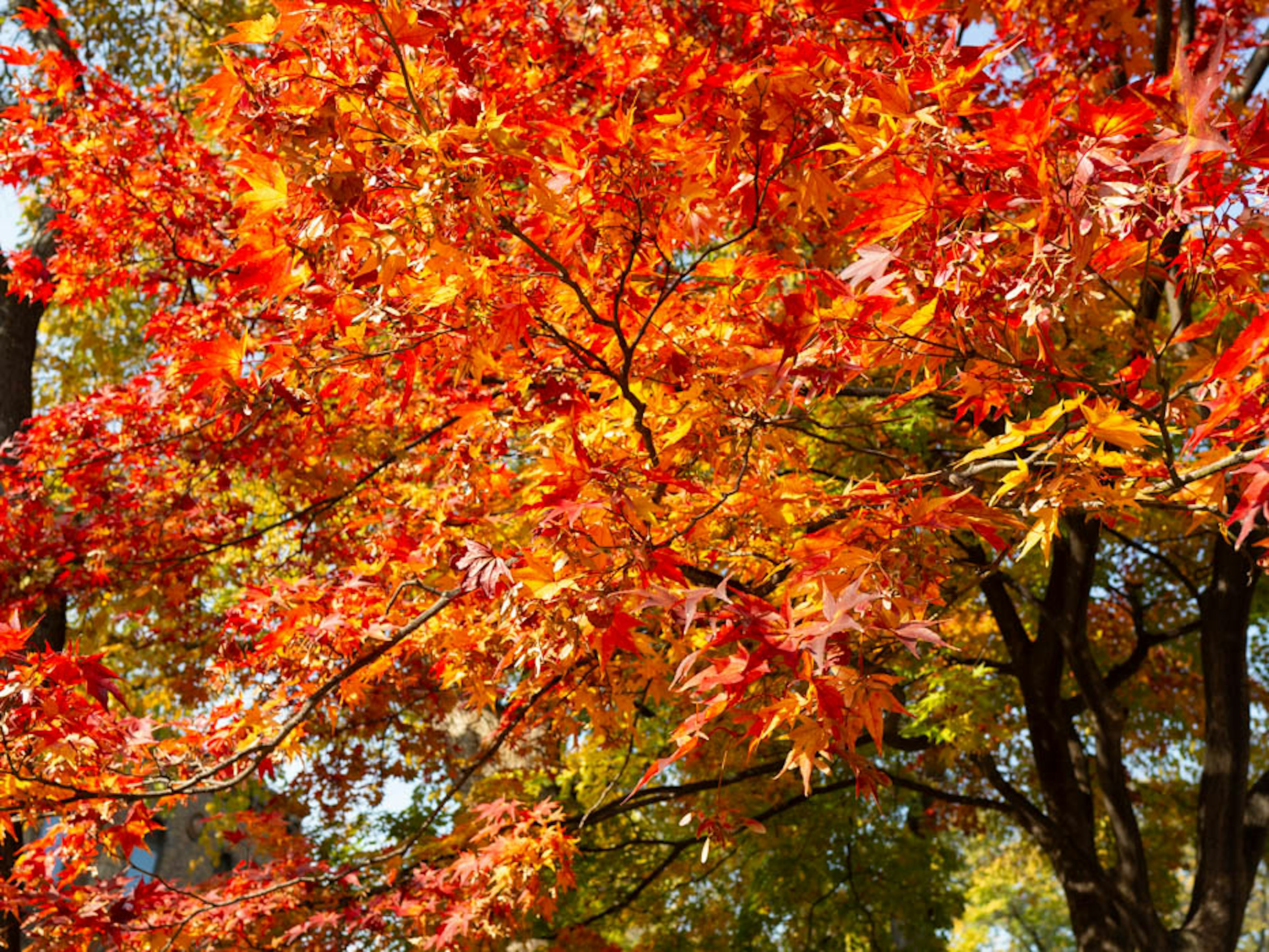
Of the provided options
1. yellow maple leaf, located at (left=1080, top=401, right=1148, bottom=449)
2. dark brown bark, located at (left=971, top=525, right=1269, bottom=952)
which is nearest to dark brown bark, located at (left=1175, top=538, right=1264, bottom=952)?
dark brown bark, located at (left=971, top=525, right=1269, bottom=952)

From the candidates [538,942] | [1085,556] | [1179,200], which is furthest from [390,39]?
[538,942]

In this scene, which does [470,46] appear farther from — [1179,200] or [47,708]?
[47,708]

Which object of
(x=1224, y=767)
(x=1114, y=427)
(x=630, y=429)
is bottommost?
(x=1114, y=427)

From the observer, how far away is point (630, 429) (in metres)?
3.09

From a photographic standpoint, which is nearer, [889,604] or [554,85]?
[889,604]

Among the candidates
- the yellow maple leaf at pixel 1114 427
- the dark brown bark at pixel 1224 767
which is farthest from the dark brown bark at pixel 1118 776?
the yellow maple leaf at pixel 1114 427

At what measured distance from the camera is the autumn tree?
221cm

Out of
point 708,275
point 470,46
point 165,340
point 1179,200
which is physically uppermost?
point 165,340

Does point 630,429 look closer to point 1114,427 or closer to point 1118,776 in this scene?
point 1114,427

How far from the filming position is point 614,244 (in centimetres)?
299

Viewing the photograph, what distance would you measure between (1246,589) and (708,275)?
4.33 m

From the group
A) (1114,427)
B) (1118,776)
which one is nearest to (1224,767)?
(1118,776)

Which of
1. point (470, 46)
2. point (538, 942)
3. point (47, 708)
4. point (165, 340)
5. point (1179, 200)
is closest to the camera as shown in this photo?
point (1179, 200)

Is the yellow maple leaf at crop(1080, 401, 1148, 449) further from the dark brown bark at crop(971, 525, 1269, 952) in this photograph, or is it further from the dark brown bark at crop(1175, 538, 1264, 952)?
the dark brown bark at crop(1175, 538, 1264, 952)
